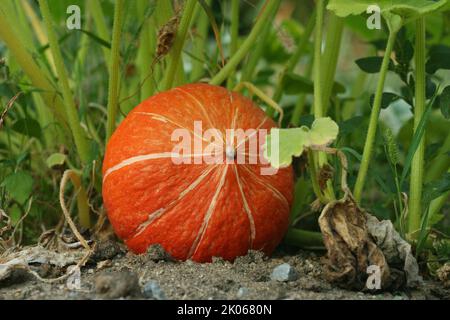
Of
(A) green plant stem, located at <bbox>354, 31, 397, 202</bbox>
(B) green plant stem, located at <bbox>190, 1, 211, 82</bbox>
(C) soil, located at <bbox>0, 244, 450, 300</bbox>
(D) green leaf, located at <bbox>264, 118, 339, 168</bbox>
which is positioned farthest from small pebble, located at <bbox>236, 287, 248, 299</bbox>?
(B) green plant stem, located at <bbox>190, 1, 211, 82</bbox>

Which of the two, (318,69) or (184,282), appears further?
(318,69)

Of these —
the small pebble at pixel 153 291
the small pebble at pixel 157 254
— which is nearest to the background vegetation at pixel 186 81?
the small pebble at pixel 157 254

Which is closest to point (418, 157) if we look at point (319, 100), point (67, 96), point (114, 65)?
point (319, 100)

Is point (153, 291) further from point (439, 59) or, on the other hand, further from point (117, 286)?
point (439, 59)

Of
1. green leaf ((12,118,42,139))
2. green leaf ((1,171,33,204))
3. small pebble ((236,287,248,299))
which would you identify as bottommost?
small pebble ((236,287,248,299))

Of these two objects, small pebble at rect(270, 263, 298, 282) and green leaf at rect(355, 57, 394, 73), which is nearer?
small pebble at rect(270, 263, 298, 282)

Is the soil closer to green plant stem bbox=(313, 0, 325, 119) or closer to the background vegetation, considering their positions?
the background vegetation
